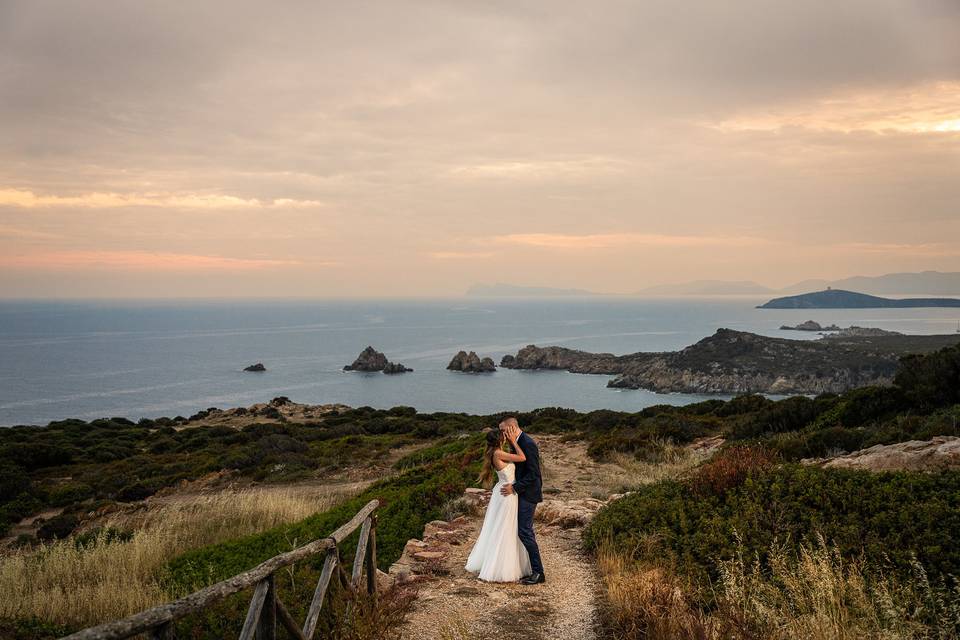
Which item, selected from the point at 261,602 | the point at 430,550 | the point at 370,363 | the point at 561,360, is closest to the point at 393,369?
the point at 370,363

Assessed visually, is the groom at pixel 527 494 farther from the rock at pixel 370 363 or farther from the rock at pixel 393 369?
the rock at pixel 370 363

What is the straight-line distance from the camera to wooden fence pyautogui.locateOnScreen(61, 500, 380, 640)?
3.43 meters

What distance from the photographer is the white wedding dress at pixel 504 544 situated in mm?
8281

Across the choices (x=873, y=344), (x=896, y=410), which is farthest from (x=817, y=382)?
(x=896, y=410)

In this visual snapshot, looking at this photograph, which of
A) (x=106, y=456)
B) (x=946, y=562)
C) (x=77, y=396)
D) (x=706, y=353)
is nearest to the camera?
(x=946, y=562)

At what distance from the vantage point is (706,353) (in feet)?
334

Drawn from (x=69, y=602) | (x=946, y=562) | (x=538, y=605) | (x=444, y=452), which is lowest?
Result: (x=444, y=452)

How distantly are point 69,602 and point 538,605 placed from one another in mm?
7214

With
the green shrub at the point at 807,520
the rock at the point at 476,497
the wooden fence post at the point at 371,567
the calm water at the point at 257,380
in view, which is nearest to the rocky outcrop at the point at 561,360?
the calm water at the point at 257,380

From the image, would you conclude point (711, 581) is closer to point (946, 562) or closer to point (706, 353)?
point (946, 562)

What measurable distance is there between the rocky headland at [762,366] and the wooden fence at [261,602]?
90928 mm

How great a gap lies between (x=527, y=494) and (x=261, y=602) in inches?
173

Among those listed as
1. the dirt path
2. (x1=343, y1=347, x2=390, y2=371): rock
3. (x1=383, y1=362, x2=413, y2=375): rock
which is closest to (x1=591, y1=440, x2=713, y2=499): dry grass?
the dirt path

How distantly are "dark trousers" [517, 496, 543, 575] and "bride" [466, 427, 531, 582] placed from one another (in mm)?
73
